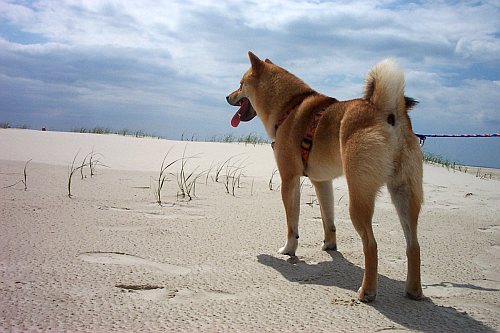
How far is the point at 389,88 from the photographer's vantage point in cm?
307

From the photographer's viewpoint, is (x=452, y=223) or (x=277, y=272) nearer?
(x=277, y=272)

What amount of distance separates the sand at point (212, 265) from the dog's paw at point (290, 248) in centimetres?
11

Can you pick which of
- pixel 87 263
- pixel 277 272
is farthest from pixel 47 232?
pixel 277 272

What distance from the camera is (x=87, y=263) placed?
299 centimetres

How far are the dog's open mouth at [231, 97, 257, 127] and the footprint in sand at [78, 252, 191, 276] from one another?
253cm

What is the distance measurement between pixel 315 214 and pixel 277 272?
92.6 inches

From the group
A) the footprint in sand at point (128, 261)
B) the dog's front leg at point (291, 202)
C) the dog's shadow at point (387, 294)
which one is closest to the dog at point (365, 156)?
the dog's front leg at point (291, 202)

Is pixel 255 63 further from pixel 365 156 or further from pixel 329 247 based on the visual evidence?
pixel 365 156

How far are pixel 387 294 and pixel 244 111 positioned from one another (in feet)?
9.71

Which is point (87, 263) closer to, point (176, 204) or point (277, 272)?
point (277, 272)

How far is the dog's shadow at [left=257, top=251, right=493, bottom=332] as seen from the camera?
95.3 inches

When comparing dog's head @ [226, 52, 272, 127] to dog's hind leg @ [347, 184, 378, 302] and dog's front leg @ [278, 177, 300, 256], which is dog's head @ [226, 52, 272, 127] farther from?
dog's hind leg @ [347, 184, 378, 302]

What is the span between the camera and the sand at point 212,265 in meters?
Result: 2.29

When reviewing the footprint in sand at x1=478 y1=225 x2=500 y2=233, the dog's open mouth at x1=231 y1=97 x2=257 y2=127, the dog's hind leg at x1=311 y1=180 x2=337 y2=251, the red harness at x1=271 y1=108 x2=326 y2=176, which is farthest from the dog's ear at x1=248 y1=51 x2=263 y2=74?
the footprint in sand at x1=478 y1=225 x2=500 y2=233
